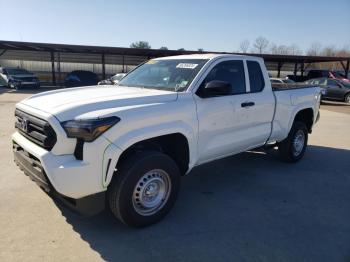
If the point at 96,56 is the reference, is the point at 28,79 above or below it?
below

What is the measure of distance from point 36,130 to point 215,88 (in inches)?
82.5

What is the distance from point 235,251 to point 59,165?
6.32 feet

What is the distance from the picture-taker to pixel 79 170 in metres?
2.99

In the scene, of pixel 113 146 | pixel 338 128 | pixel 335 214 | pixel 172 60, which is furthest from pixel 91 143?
pixel 338 128

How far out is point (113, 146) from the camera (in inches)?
123

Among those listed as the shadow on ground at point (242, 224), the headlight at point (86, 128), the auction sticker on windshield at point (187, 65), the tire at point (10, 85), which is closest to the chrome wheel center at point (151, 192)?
the shadow on ground at point (242, 224)

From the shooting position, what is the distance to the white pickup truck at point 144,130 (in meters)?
3.06

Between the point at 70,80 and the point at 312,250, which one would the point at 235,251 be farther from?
the point at 70,80

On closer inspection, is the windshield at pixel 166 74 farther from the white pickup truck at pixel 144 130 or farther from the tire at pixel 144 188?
the tire at pixel 144 188

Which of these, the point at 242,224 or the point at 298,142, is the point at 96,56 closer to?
the point at 298,142

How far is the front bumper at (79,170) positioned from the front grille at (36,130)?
3.9 inches

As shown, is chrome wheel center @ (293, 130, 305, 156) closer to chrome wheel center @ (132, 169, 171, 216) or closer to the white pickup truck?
the white pickup truck

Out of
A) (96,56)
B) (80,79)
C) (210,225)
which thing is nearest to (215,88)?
(210,225)

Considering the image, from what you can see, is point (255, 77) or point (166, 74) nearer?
point (166, 74)
